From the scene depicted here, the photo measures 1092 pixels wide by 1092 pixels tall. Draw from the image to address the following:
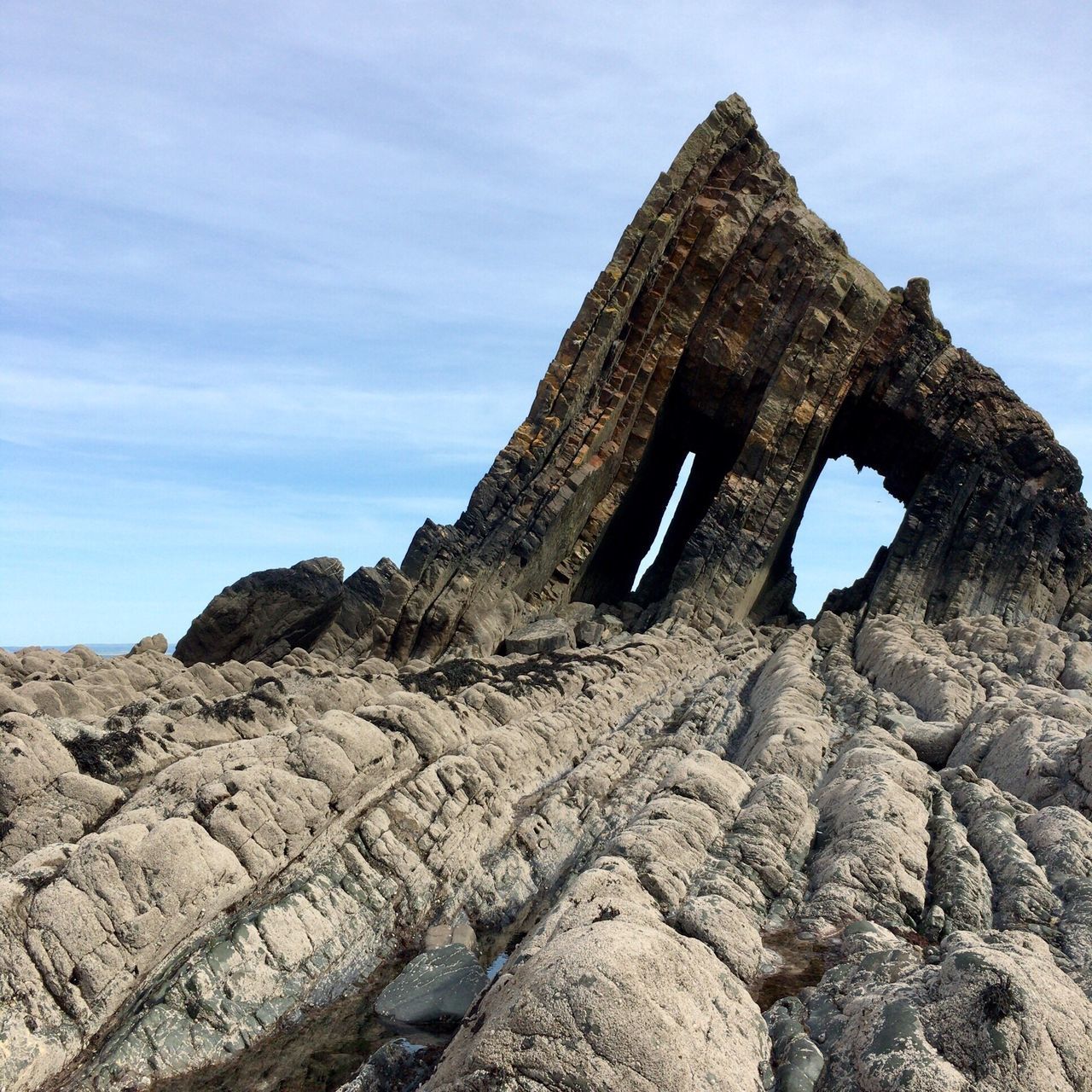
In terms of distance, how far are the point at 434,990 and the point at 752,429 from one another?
2524cm

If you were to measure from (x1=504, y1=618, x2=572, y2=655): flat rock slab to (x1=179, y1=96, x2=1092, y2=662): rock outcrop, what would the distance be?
108cm

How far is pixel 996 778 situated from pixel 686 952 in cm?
676

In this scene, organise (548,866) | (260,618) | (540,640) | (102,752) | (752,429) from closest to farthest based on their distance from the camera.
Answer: (102,752)
(548,866)
(540,640)
(260,618)
(752,429)

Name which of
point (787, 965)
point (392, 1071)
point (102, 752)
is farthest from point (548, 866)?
point (102, 752)

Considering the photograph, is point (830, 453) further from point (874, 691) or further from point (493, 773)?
point (493, 773)

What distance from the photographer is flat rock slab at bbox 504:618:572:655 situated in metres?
24.4

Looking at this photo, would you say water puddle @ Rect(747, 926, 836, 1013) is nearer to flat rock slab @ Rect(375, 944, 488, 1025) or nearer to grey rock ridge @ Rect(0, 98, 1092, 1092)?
grey rock ridge @ Rect(0, 98, 1092, 1092)

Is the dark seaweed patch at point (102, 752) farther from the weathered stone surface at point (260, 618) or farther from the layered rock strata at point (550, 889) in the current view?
the weathered stone surface at point (260, 618)

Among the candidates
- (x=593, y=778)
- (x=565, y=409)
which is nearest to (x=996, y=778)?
(x=593, y=778)

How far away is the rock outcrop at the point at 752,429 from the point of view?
93.2ft

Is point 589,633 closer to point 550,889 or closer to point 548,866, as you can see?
point 548,866

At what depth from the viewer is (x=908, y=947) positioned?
715 centimetres

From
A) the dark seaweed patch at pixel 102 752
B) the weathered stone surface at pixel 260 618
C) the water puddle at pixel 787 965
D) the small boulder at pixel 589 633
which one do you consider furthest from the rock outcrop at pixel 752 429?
the water puddle at pixel 787 965

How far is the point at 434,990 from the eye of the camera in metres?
7.34
